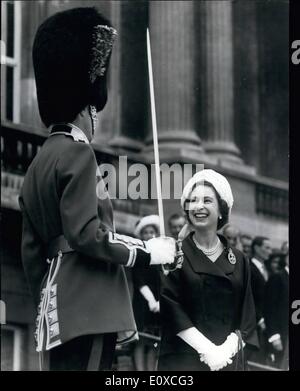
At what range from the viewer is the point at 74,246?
5.67m

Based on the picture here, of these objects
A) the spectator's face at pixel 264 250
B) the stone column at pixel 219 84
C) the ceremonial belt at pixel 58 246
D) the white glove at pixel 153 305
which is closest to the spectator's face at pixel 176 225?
the white glove at pixel 153 305

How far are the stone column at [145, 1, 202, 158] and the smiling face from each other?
102 inches

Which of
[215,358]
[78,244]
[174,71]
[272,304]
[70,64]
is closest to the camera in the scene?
[78,244]

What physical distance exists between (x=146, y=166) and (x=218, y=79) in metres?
2.22

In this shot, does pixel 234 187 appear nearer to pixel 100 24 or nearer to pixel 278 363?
pixel 278 363

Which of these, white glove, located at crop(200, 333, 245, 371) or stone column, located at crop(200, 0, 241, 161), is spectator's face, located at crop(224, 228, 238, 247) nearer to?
stone column, located at crop(200, 0, 241, 161)

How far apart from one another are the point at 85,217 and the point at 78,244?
12 cm

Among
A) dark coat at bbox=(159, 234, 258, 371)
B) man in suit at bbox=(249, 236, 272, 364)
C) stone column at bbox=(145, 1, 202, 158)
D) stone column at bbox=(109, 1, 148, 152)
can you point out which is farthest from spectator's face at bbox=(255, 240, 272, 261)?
dark coat at bbox=(159, 234, 258, 371)

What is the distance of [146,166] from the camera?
761 centimetres

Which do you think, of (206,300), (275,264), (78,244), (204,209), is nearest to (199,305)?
(206,300)

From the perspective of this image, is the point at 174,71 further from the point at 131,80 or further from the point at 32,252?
the point at 32,252

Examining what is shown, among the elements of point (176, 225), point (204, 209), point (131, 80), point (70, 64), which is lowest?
point (204, 209)
